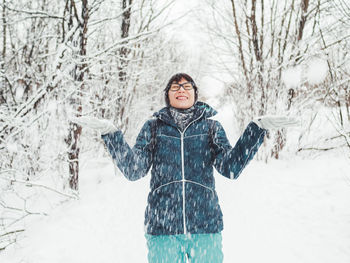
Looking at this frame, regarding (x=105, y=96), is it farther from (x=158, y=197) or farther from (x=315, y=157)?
(x=315, y=157)

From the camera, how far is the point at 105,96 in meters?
5.84

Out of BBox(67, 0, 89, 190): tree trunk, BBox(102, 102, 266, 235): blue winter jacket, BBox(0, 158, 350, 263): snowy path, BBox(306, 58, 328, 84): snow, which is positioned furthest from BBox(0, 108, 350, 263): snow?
BBox(102, 102, 266, 235): blue winter jacket

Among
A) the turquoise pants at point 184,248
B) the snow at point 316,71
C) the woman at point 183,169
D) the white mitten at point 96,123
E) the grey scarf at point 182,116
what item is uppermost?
the snow at point 316,71

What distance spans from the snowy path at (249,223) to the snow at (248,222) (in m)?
0.01

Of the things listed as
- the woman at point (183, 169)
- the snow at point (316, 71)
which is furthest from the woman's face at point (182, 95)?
the snow at point (316, 71)

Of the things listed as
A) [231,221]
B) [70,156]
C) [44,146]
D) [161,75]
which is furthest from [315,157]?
[161,75]

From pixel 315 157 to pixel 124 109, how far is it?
5137mm

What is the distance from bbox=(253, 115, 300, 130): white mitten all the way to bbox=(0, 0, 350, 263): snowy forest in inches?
73.9

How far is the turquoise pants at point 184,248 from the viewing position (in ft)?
4.66

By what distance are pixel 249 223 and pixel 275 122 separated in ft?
9.46

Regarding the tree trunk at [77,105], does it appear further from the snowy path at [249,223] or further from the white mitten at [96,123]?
the white mitten at [96,123]

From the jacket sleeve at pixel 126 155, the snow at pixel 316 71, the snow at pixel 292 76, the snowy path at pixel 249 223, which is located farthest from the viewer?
the snow at pixel 292 76

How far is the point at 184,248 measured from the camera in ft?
4.84

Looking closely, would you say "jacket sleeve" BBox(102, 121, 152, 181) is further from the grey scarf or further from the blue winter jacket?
the grey scarf
